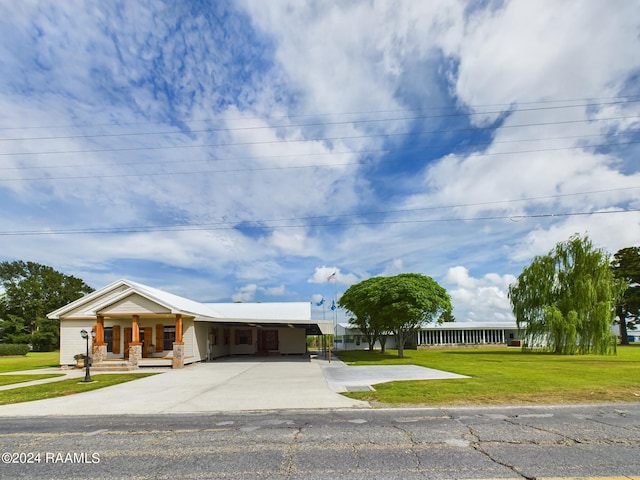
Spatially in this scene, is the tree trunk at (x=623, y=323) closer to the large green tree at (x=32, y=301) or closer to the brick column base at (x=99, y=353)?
the brick column base at (x=99, y=353)

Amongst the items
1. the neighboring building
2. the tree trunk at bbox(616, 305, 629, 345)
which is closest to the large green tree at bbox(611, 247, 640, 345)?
the tree trunk at bbox(616, 305, 629, 345)

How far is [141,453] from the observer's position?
670 centimetres

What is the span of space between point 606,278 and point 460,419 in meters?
33.4

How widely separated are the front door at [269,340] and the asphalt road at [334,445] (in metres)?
26.7

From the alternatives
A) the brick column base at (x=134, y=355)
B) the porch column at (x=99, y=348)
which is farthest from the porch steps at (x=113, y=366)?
the porch column at (x=99, y=348)

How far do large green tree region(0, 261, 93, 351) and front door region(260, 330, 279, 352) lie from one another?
3645 cm

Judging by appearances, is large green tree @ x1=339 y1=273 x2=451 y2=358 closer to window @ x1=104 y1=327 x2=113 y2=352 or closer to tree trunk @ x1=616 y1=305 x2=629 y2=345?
window @ x1=104 y1=327 x2=113 y2=352

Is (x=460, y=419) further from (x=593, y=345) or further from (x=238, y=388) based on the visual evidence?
(x=593, y=345)

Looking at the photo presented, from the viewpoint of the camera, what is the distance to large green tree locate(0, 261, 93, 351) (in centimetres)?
5488

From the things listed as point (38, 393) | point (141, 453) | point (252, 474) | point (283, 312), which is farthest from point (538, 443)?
point (283, 312)

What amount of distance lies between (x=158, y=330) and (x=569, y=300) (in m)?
31.7

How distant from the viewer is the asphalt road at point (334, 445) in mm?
5699

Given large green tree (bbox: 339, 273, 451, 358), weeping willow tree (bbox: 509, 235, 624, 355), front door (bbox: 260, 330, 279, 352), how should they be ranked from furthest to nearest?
front door (bbox: 260, 330, 279, 352) < weeping willow tree (bbox: 509, 235, 624, 355) < large green tree (bbox: 339, 273, 451, 358)

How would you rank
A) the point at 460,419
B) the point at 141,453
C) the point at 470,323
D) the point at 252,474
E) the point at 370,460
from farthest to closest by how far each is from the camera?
the point at 470,323, the point at 460,419, the point at 141,453, the point at 370,460, the point at 252,474
